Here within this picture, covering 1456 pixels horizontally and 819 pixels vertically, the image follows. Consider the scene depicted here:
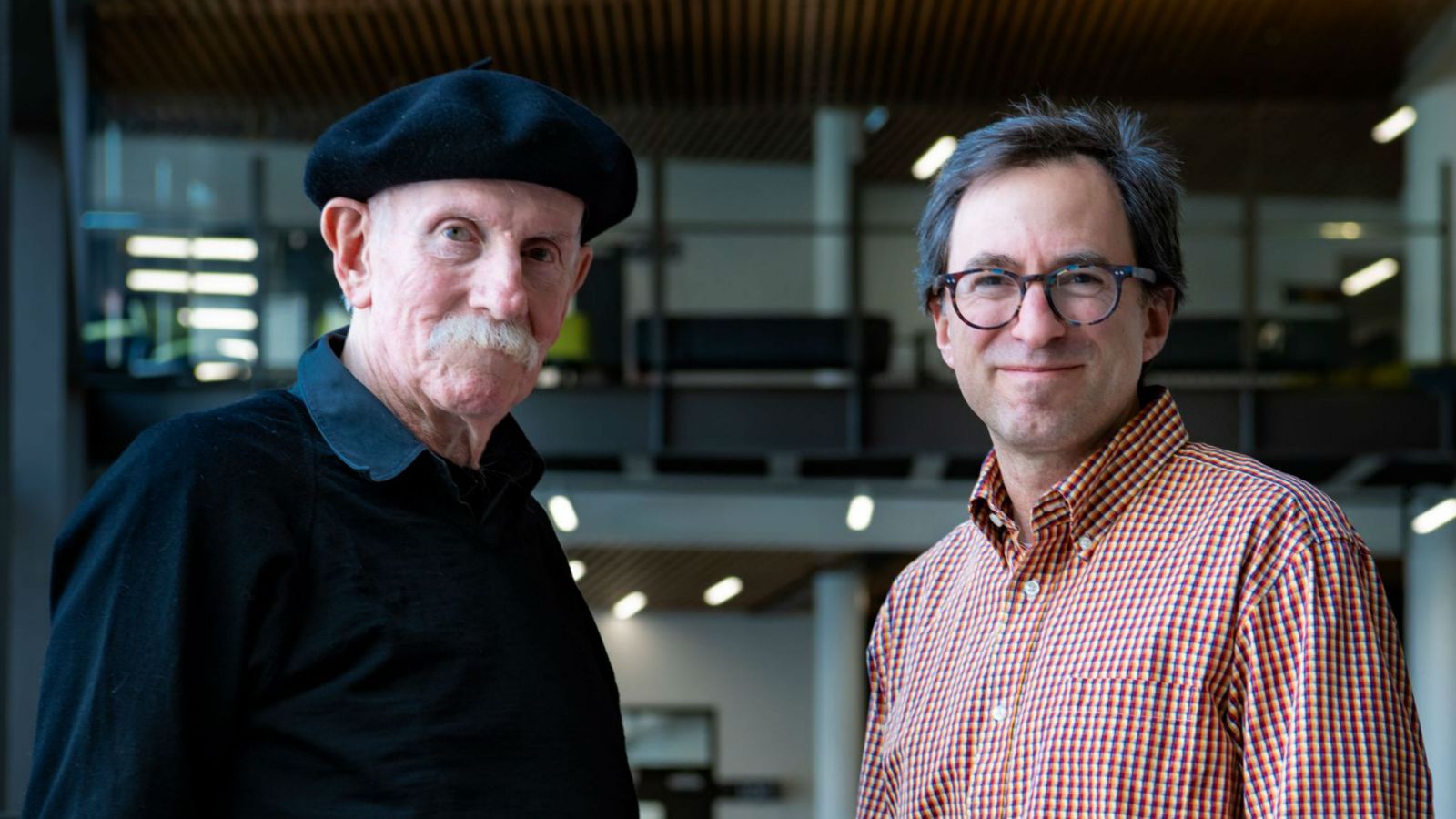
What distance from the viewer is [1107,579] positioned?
147cm

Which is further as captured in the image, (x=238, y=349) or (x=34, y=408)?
(x=238, y=349)

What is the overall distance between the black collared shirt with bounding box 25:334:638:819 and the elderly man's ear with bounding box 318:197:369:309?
65 millimetres

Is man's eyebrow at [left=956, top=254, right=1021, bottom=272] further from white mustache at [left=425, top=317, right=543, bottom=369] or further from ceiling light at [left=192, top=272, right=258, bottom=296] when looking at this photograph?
ceiling light at [left=192, top=272, right=258, bottom=296]

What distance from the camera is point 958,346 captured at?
1.54 meters

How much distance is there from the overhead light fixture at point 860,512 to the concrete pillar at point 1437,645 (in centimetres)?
338

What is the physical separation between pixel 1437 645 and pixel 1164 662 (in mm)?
10091

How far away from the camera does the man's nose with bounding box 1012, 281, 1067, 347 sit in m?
1.47

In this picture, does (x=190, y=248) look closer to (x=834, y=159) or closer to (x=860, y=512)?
(x=860, y=512)

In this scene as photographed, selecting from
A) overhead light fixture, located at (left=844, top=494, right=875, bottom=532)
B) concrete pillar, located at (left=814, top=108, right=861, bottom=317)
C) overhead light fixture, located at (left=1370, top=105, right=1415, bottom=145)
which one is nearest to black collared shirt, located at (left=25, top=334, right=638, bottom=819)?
overhead light fixture, located at (left=844, top=494, right=875, bottom=532)

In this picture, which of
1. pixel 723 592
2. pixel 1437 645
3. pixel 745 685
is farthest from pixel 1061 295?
pixel 745 685

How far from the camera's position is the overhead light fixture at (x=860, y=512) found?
11.2m

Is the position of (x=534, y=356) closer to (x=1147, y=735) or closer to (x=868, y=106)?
(x=1147, y=735)

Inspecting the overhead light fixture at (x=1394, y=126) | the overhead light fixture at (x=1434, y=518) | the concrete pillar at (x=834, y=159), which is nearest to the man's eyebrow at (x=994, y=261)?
the overhead light fixture at (x=1434, y=518)

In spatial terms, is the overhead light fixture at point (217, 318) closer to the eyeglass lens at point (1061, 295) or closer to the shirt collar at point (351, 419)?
the shirt collar at point (351, 419)
